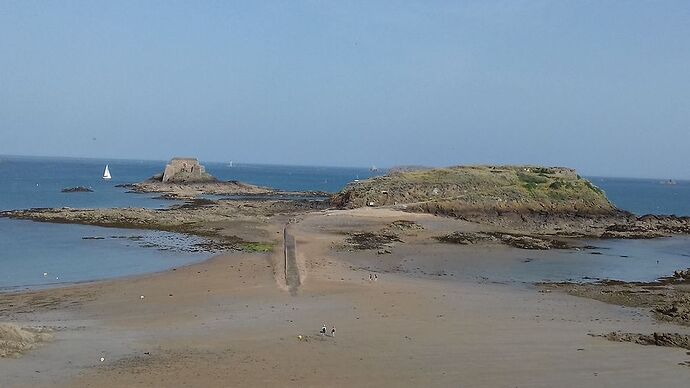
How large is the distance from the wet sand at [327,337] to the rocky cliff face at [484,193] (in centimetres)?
2352

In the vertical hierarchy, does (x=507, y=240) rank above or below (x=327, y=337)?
below

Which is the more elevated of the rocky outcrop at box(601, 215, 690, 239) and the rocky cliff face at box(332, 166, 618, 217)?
the rocky cliff face at box(332, 166, 618, 217)

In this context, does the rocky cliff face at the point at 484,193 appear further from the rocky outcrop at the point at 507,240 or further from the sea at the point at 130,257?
the sea at the point at 130,257

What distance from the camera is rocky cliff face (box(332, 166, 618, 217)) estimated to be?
45656 mm

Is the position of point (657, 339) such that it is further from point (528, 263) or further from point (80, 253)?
point (80, 253)

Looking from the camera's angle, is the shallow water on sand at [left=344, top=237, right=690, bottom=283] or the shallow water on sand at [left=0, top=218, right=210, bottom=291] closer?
the shallow water on sand at [left=0, top=218, right=210, bottom=291]

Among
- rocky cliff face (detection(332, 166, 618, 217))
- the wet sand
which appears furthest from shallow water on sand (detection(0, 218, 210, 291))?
rocky cliff face (detection(332, 166, 618, 217))

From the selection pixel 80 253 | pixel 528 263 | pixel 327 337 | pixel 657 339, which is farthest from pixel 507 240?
pixel 327 337

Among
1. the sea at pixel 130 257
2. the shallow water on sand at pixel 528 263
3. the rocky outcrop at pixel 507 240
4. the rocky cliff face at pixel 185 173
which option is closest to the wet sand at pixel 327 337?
the shallow water on sand at pixel 528 263

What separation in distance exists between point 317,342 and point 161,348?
3192mm

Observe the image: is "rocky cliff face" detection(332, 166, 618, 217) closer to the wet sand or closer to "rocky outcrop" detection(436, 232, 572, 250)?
"rocky outcrop" detection(436, 232, 572, 250)

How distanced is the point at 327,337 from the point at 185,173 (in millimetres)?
77285

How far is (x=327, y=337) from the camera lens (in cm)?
1341

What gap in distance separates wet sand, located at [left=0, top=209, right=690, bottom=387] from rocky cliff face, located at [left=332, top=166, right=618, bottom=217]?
926 inches
